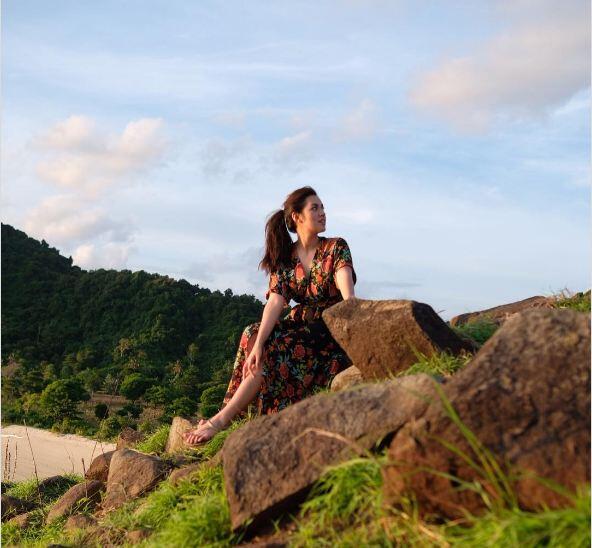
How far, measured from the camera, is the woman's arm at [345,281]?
20.5ft

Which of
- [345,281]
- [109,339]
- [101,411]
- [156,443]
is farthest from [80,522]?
[109,339]

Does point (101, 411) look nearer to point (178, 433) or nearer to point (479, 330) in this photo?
point (178, 433)

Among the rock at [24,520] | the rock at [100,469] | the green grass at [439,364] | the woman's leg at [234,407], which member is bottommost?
the rock at [24,520]

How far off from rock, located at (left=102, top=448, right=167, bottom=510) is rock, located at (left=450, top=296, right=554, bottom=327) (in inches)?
112

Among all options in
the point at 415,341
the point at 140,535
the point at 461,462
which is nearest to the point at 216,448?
the point at 140,535

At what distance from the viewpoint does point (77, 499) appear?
6750mm

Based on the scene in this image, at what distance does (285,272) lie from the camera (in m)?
6.55

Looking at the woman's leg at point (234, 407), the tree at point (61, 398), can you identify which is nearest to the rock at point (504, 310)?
the woman's leg at point (234, 407)

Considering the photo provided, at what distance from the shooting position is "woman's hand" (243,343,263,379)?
6.14 meters

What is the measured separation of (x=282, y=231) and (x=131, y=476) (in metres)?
2.33

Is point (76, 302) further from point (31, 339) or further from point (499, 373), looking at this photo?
point (499, 373)

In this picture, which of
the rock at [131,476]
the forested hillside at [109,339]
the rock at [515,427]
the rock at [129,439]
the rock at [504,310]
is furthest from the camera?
the forested hillside at [109,339]

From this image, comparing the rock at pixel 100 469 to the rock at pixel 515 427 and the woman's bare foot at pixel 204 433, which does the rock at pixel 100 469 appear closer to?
the woman's bare foot at pixel 204 433

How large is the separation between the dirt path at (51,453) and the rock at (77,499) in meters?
4.42
